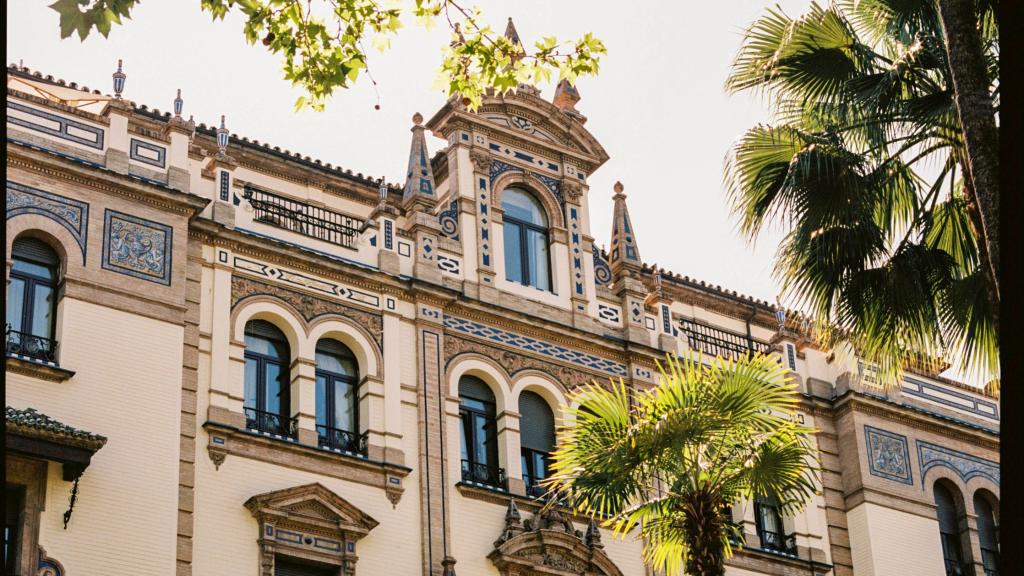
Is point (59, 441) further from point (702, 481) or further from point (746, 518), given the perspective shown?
point (746, 518)

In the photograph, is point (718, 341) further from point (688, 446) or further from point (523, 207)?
point (688, 446)

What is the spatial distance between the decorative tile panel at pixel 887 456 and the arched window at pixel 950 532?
1.06 m

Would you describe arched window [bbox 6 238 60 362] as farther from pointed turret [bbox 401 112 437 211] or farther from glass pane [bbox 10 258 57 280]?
pointed turret [bbox 401 112 437 211]

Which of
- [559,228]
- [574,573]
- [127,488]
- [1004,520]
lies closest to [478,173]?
[559,228]

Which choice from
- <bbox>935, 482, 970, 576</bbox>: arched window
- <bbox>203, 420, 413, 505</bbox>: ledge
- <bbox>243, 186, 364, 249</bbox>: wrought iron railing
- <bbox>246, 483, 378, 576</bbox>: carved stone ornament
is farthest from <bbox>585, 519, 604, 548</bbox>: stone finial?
<bbox>935, 482, 970, 576</bbox>: arched window

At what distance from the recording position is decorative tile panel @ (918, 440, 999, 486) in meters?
31.7

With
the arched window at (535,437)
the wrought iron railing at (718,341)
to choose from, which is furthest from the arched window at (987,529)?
the arched window at (535,437)

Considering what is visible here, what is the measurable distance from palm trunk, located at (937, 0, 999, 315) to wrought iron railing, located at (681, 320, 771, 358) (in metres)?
16.1

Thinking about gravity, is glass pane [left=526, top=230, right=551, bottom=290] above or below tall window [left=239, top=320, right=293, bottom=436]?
above

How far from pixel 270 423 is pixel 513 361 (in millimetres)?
5025

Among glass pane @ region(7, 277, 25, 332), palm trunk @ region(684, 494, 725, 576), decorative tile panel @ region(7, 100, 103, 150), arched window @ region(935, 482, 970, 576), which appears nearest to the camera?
palm trunk @ region(684, 494, 725, 576)

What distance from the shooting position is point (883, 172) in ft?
59.4

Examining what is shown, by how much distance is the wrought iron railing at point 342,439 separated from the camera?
2494cm

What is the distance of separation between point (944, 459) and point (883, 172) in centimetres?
1531
